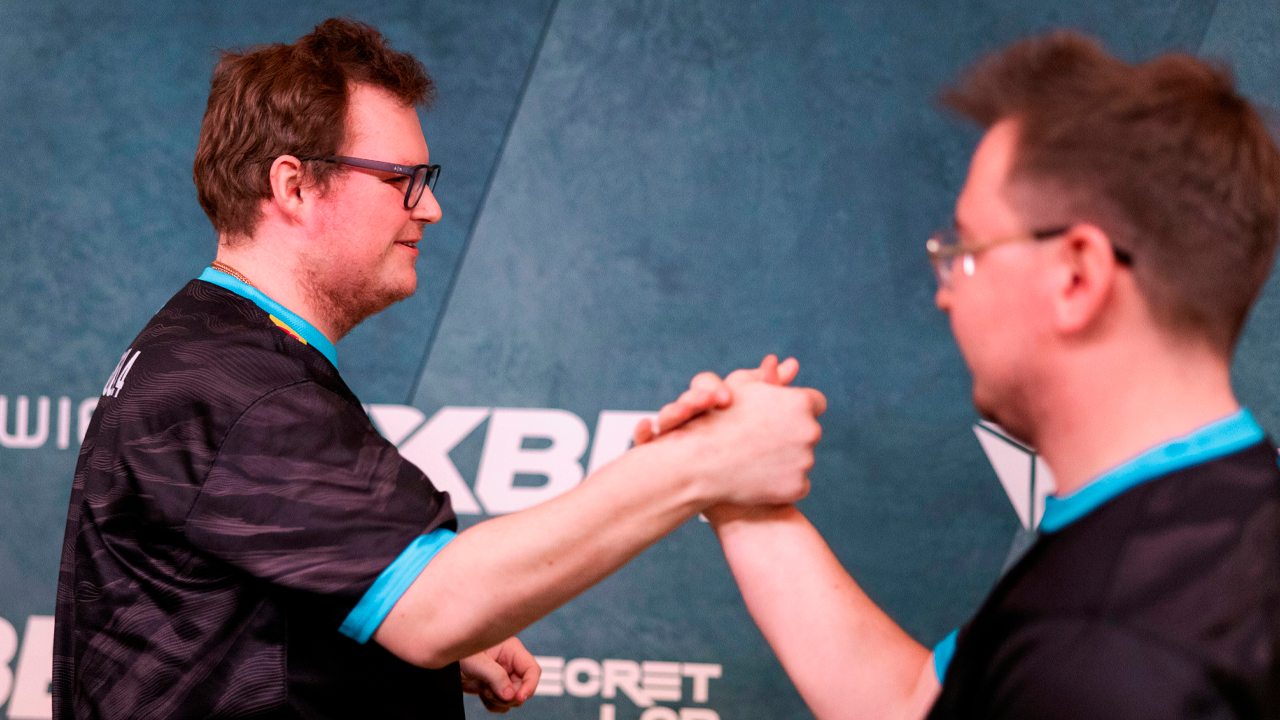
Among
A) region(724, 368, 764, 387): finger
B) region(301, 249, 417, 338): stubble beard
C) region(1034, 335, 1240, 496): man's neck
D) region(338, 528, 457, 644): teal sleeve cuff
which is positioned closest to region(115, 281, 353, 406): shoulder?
region(301, 249, 417, 338): stubble beard

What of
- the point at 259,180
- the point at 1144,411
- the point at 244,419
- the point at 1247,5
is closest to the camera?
the point at 1144,411

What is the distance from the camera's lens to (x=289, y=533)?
93cm

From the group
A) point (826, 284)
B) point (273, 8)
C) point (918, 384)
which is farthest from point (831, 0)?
point (273, 8)

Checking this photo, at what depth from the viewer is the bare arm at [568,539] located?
93cm

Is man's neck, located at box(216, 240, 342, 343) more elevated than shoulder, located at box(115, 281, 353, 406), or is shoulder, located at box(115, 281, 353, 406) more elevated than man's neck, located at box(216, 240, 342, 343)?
man's neck, located at box(216, 240, 342, 343)

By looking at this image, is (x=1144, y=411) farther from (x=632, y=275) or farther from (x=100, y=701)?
(x=632, y=275)

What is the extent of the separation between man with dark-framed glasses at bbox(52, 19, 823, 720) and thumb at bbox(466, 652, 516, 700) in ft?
0.59

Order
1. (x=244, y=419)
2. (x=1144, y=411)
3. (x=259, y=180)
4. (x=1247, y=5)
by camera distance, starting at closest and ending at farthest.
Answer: (x=1144, y=411)
(x=244, y=419)
(x=259, y=180)
(x=1247, y=5)

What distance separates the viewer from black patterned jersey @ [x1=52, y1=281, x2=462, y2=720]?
94 centimetres

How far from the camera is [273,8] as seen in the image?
8.25 ft

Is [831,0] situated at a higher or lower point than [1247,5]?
lower

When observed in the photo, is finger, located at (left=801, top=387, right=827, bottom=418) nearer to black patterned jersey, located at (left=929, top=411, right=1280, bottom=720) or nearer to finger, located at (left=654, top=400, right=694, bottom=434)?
finger, located at (left=654, top=400, right=694, bottom=434)

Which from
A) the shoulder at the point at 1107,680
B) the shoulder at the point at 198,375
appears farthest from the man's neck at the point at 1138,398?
the shoulder at the point at 198,375

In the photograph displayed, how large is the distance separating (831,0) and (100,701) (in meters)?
2.35
